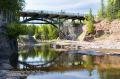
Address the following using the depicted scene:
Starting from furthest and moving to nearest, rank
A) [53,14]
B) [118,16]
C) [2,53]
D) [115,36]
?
[53,14] < [118,16] < [115,36] < [2,53]

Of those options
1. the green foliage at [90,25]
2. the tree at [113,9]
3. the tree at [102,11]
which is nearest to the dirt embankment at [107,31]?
the green foliage at [90,25]

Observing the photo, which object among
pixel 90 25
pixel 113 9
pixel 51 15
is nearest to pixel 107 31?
pixel 90 25

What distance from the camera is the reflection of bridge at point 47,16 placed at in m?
132

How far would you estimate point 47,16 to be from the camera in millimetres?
139250

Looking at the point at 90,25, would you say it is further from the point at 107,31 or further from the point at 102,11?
the point at 102,11

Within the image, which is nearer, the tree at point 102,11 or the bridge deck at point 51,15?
the bridge deck at point 51,15

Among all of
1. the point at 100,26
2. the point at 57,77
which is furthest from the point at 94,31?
the point at 57,77

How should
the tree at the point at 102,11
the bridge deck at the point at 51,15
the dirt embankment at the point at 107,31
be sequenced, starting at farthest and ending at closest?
the tree at the point at 102,11
the bridge deck at the point at 51,15
the dirt embankment at the point at 107,31

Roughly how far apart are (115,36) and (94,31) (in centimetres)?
1553

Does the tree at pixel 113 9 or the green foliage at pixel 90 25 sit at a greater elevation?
the tree at pixel 113 9

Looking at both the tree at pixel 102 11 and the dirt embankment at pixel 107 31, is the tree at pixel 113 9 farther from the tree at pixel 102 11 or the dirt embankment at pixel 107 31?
the tree at pixel 102 11

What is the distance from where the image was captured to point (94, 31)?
134 m

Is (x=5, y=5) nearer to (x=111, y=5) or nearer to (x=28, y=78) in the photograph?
(x=28, y=78)

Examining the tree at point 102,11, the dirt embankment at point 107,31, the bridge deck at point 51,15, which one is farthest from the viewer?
the tree at point 102,11
